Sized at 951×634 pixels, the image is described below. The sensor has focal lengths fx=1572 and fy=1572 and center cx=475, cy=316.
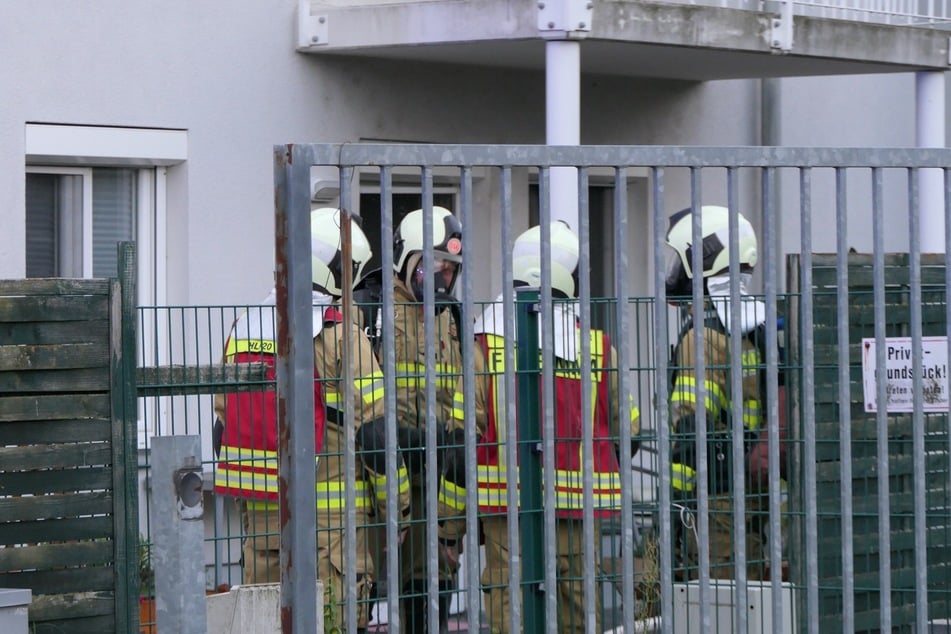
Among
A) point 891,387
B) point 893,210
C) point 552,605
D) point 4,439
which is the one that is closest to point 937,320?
point 891,387

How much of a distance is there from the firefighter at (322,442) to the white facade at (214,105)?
9.41 ft

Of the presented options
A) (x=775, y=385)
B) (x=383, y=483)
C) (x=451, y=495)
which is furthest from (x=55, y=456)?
(x=775, y=385)

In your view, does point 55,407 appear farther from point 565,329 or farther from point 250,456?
point 565,329

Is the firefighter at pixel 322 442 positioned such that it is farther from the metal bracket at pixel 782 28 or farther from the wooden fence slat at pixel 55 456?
the metal bracket at pixel 782 28

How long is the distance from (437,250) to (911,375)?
234 centimetres

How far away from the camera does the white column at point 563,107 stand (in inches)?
350

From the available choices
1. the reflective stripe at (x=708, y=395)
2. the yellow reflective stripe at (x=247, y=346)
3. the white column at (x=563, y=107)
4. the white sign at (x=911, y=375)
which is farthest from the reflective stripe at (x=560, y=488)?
the white column at (x=563, y=107)

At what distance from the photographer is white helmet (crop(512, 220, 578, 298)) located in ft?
19.1

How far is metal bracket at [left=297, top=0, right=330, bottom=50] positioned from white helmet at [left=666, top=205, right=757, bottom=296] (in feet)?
10.2

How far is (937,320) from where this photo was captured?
537 centimetres

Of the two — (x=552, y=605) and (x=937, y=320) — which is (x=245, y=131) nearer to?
(x=937, y=320)

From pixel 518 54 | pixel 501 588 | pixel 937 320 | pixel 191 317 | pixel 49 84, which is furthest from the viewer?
pixel 518 54

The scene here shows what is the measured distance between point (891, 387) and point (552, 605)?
116cm

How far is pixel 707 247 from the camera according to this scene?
265 inches
